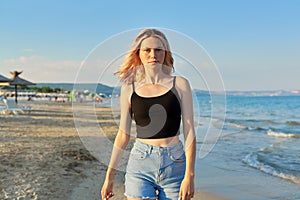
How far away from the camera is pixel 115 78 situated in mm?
1896

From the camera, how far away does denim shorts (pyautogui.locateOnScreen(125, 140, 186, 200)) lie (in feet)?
5.65

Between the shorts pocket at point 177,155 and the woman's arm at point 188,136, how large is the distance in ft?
0.18

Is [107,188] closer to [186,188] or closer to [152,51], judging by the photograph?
[186,188]

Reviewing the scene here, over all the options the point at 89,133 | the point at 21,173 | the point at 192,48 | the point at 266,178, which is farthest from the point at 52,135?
the point at 192,48

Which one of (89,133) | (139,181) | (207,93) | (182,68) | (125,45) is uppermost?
(125,45)

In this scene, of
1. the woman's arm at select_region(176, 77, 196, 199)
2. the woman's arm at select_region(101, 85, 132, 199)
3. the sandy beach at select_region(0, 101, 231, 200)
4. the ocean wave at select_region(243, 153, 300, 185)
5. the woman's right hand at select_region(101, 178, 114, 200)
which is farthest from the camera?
the ocean wave at select_region(243, 153, 300, 185)

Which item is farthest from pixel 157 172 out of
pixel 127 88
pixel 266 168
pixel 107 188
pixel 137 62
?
pixel 266 168

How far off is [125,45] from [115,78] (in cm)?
21

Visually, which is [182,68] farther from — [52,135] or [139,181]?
[52,135]

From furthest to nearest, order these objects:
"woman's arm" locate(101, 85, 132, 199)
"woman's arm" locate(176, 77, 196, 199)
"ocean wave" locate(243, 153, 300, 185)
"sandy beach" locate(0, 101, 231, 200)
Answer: "ocean wave" locate(243, 153, 300, 185)
"sandy beach" locate(0, 101, 231, 200)
"woman's arm" locate(101, 85, 132, 199)
"woman's arm" locate(176, 77, 196, 199)

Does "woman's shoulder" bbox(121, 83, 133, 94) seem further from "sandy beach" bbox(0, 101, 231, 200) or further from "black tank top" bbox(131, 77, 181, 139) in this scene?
"sandy beach" bbox(0, 101, 231, 200)

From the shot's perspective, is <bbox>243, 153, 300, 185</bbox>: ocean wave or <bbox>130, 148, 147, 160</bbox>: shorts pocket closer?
<bbox>130, 148, 147, 160</bbox>: shorts pocket

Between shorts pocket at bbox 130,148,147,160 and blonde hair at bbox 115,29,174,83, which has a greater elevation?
blonde hair at bbox 115,29,174,83

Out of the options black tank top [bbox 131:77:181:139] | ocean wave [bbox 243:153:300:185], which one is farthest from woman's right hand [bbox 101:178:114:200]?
ocean wave [bbox 243:153:300:185]
